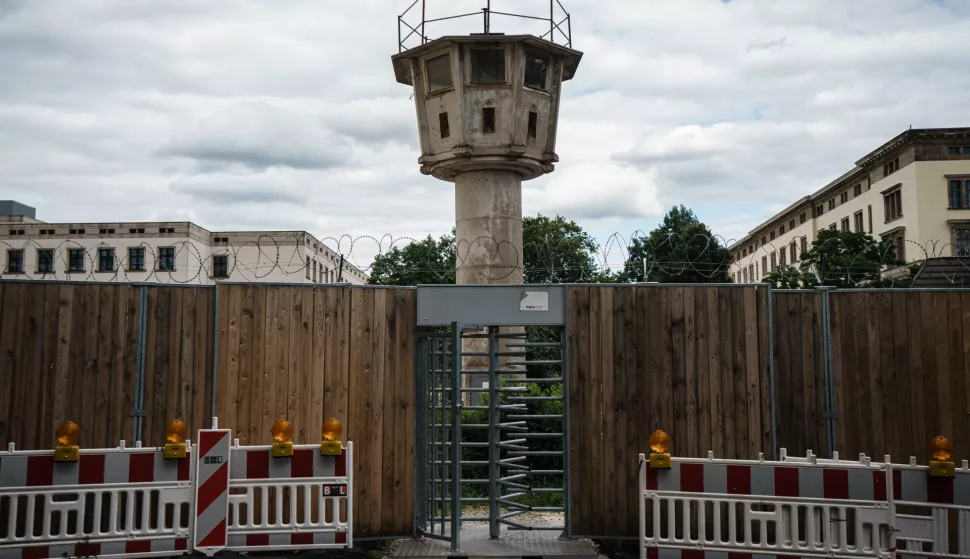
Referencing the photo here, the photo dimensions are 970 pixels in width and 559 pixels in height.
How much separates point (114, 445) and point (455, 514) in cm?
378

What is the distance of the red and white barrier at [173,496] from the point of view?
7.23m

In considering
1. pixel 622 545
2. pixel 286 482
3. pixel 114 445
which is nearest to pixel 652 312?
pixel 622 545

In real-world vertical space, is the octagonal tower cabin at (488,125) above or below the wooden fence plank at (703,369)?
above

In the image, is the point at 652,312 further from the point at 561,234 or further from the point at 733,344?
the point at 561,234

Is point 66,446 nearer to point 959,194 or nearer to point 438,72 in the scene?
point 438,72

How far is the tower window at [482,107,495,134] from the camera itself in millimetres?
16016

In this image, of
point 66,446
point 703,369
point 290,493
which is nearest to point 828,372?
point 703,369

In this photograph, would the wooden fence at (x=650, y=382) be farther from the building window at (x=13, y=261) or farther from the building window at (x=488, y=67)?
the building window at (x=13, y=261)

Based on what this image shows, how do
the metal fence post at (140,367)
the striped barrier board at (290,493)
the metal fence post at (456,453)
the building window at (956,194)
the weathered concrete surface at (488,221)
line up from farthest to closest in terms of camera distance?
1. the building window at (956,194)
2. the weathered concrete surface at (488,221)
3. the metal fence post at (140,367)
4. the metal fence post at (456,453)
5. the striped barrier board at (290,493)

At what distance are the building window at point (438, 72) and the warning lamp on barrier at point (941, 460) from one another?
1176cm

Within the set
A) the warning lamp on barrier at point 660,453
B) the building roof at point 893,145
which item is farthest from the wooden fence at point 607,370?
the building roof at point 893,145

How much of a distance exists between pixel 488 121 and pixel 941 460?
36.6 ft

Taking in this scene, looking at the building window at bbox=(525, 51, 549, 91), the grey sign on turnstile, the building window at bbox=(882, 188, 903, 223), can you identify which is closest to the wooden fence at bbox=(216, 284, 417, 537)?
the grey sign on turnstile

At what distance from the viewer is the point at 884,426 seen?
9.09 m
